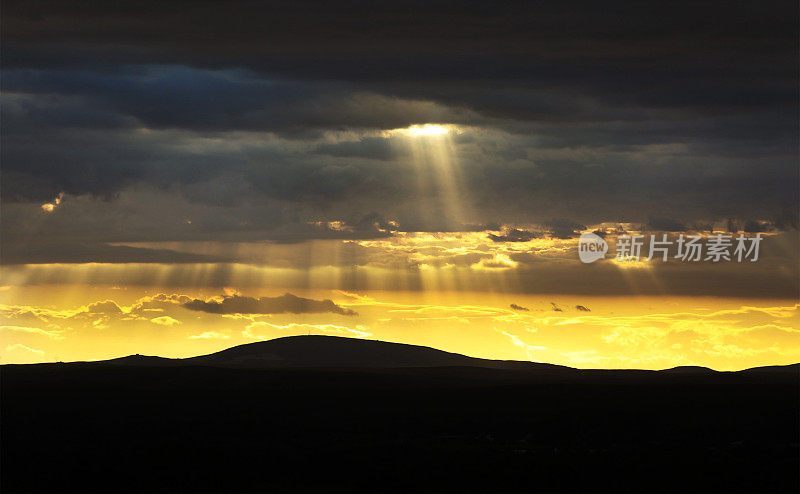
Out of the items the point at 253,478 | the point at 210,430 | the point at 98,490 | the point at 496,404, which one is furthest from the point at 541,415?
the point at 98,490

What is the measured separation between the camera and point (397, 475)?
238 feet

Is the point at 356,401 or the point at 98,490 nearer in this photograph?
the point at 98,490

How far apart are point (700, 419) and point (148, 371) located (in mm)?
106832

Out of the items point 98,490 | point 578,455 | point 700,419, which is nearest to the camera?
point 98,490

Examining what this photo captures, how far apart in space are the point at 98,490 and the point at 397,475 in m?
20.7

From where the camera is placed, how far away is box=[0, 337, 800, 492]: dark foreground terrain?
71125 mm

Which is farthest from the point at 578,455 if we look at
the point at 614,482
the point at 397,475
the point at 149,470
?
the point at 149,470

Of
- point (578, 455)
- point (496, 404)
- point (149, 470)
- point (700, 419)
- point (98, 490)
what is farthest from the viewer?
point (496, 404)

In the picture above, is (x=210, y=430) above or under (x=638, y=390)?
under

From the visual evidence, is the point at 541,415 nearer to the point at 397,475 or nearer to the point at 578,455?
the point at 578,455

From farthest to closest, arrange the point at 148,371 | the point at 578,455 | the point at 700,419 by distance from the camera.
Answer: the point at 148,371, the point at 700,419, the point at 578,455

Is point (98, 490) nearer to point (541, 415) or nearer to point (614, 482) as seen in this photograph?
point (614, 482)

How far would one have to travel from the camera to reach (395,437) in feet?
310

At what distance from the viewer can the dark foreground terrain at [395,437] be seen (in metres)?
71.1
